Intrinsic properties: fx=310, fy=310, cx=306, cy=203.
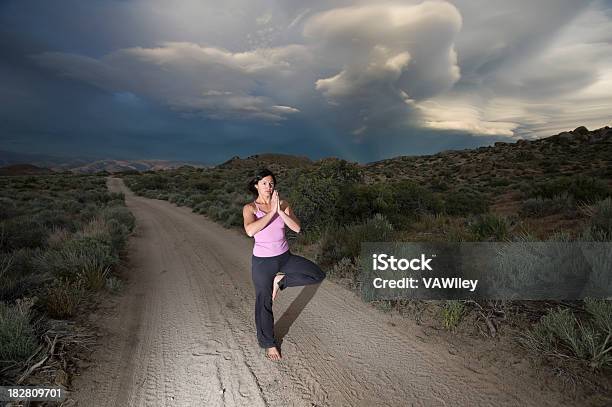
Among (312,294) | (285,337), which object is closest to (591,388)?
(285,337)

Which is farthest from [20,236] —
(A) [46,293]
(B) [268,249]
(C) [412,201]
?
(C) [412,201]

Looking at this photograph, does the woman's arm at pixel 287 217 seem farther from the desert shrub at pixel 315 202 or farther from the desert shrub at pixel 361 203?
the desert shrub at pixel 361 203

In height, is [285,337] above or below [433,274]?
below

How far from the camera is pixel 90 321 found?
4.42 meters

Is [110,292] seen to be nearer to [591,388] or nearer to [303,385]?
[303,385]

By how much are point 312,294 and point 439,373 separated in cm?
259

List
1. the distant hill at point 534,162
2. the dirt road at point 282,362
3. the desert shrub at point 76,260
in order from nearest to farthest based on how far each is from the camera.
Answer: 1. the dirt road at point 282,362
2. the desert shrub at point 76,260
3. the distant hill at point 534,162

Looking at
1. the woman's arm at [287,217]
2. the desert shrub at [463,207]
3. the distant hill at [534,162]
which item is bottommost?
the desert shrub at [463,207]

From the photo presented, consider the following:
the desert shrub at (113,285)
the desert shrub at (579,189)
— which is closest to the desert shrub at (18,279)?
the desert shrub at (113,285)

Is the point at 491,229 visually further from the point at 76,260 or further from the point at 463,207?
the point at 76,260

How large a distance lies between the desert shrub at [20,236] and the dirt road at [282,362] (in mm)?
4555

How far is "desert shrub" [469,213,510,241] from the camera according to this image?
20.9ft

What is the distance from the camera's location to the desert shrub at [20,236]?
309 inches

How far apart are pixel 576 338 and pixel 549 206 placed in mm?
8428
